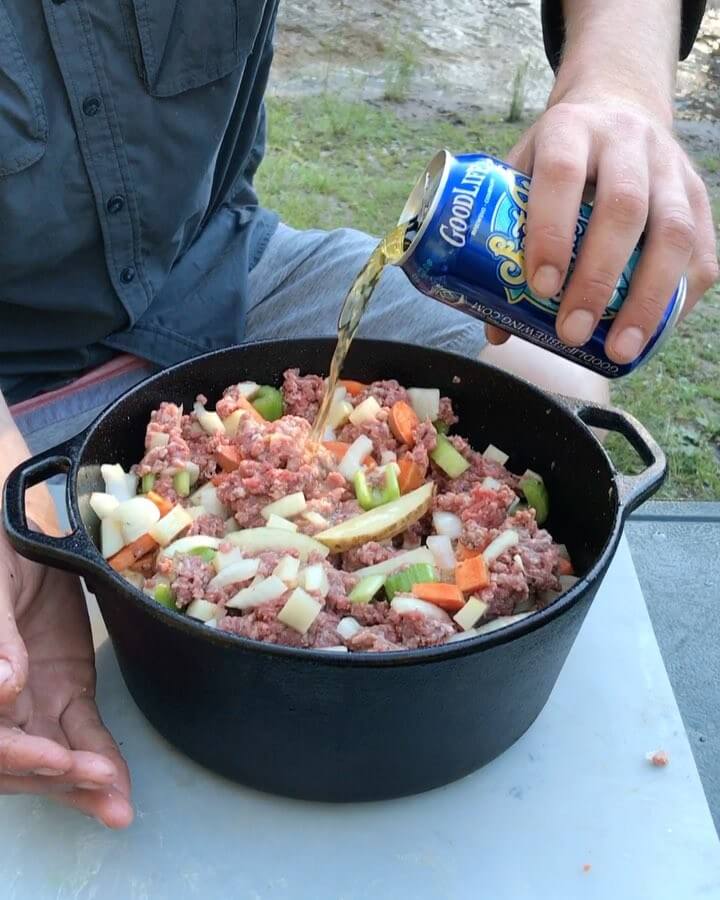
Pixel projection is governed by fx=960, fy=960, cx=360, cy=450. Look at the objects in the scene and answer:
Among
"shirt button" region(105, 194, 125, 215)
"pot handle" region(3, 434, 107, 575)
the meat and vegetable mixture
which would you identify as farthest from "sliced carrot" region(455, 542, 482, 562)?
"shirt button" region(105, 194, 125, 215)

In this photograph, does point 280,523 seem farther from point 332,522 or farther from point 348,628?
point 348,628

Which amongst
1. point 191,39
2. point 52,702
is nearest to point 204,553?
point 52,702

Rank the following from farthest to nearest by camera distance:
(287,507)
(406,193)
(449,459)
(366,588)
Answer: (406,193), (449,459), (287,507), (366,588)

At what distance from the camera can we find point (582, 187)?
1036mm

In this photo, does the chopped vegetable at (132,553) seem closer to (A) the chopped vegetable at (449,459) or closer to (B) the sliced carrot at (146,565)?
(B) the sliced carrot at (146,565)

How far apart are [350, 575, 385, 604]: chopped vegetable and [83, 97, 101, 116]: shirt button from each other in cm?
82

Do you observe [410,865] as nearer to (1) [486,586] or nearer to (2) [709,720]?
(1) [486,586]

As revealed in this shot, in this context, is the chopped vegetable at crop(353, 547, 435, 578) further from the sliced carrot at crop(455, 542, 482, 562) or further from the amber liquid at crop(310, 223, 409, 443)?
the amber liquid at crop(310, 223, 409, 443)

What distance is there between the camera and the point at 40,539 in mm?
966

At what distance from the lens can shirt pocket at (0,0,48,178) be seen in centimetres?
133

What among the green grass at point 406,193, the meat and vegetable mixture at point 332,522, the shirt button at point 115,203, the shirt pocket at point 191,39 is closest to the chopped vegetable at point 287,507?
the meat and vegetable mixture at point 332,522

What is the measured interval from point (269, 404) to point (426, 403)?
0.73ft

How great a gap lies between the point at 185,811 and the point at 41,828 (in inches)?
6.1

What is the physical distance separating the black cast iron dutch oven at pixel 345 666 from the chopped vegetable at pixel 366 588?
0.16 m
